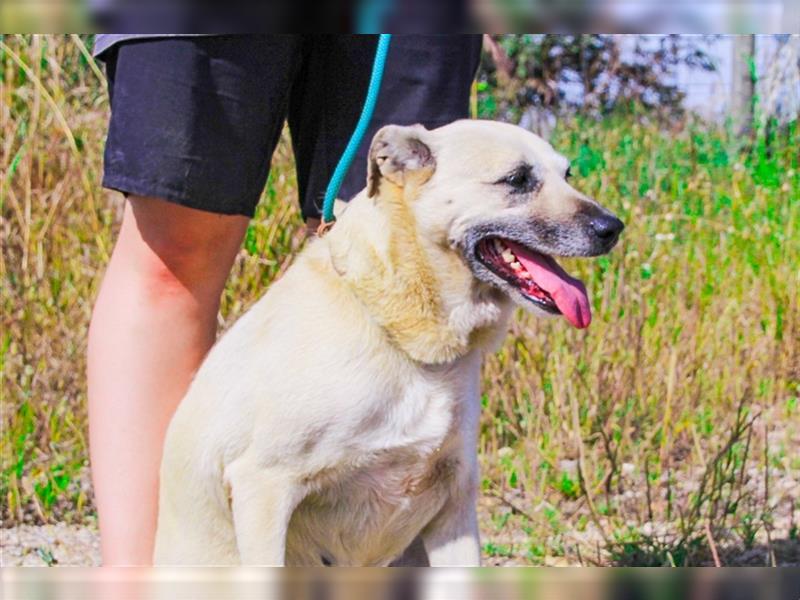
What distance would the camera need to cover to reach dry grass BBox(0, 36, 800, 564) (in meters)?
3.49

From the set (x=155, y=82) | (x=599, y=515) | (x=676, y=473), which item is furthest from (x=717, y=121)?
(x=155, y=82)

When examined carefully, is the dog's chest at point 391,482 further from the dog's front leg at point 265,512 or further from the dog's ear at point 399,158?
the dog's ear at point 399,158

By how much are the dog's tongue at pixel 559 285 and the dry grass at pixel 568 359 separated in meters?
1.05

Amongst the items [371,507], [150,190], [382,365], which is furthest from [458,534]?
[150,190]

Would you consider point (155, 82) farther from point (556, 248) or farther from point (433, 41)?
point (556, 248)

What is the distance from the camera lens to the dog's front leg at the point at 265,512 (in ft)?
7.11

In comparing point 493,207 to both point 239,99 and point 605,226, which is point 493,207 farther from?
point 239,99

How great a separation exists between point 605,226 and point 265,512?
2.79ft

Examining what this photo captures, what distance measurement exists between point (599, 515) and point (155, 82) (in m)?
1.82

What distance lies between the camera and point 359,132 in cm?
238

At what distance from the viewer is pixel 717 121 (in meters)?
4.79

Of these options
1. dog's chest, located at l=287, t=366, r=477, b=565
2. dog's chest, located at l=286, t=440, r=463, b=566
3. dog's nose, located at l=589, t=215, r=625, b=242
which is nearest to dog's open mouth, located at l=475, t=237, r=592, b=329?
dog's nose, located at l=589, t=215, r=625, b=242

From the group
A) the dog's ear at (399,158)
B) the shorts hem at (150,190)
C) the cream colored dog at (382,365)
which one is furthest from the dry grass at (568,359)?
the shorts hem at (150,190)

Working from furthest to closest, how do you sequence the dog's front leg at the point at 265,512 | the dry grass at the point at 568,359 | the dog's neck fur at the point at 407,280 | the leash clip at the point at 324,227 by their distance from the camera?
the dry grass at the point at 568,359, the leash clip at the point at 324,227, the dog's neck fur at the point at 407,280, the dog's front leg at the point at 265,512
